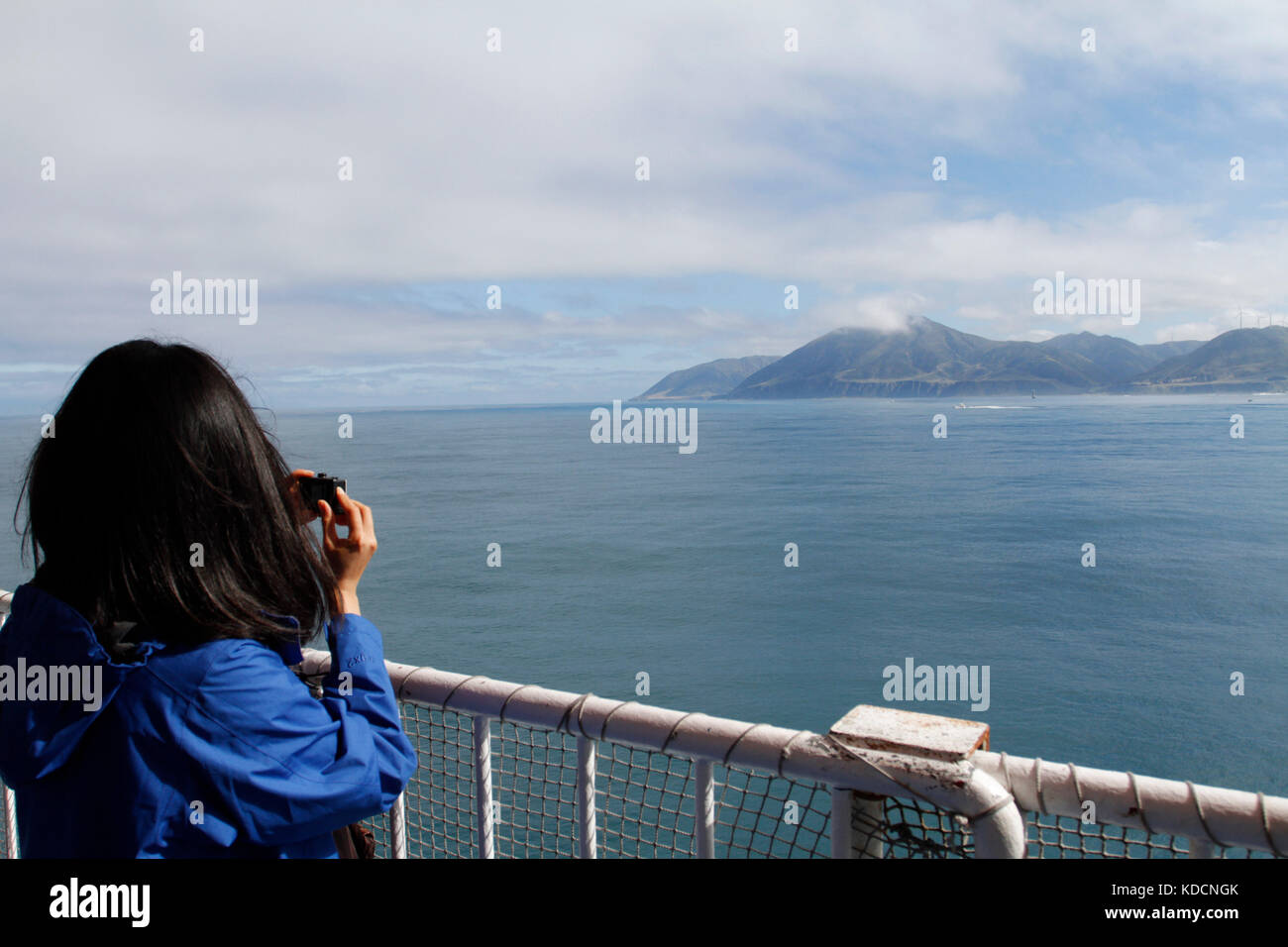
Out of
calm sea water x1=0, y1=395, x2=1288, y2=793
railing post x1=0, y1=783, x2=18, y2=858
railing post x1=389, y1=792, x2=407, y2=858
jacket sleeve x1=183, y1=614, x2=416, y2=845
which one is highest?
jacket sleeve x1=183, y1=614, x2=416, y2=845

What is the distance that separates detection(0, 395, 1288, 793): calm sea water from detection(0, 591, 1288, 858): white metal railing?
1105 mm

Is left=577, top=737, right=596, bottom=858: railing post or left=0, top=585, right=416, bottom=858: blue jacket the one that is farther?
left=577, top=737, right=596, bottom=858: railing post

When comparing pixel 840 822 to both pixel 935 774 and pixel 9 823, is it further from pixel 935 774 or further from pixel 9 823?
pixel 9 823

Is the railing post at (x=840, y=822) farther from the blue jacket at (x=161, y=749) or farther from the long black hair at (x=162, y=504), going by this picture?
the long black hair at (x=162, y=504)

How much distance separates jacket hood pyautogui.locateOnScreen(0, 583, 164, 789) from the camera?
1328mm

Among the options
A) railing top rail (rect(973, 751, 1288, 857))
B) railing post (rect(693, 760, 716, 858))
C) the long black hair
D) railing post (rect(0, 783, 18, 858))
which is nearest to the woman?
the long black hair

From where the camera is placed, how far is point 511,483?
63.0m

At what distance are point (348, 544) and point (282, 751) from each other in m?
0.50

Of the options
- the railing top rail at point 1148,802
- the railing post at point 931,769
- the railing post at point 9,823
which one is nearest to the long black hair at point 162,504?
the railing post at point 931,769

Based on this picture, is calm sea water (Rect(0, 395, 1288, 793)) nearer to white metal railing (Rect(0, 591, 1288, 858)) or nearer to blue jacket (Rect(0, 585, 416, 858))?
blue jacket (Rect(0, 585, 416, 858))
